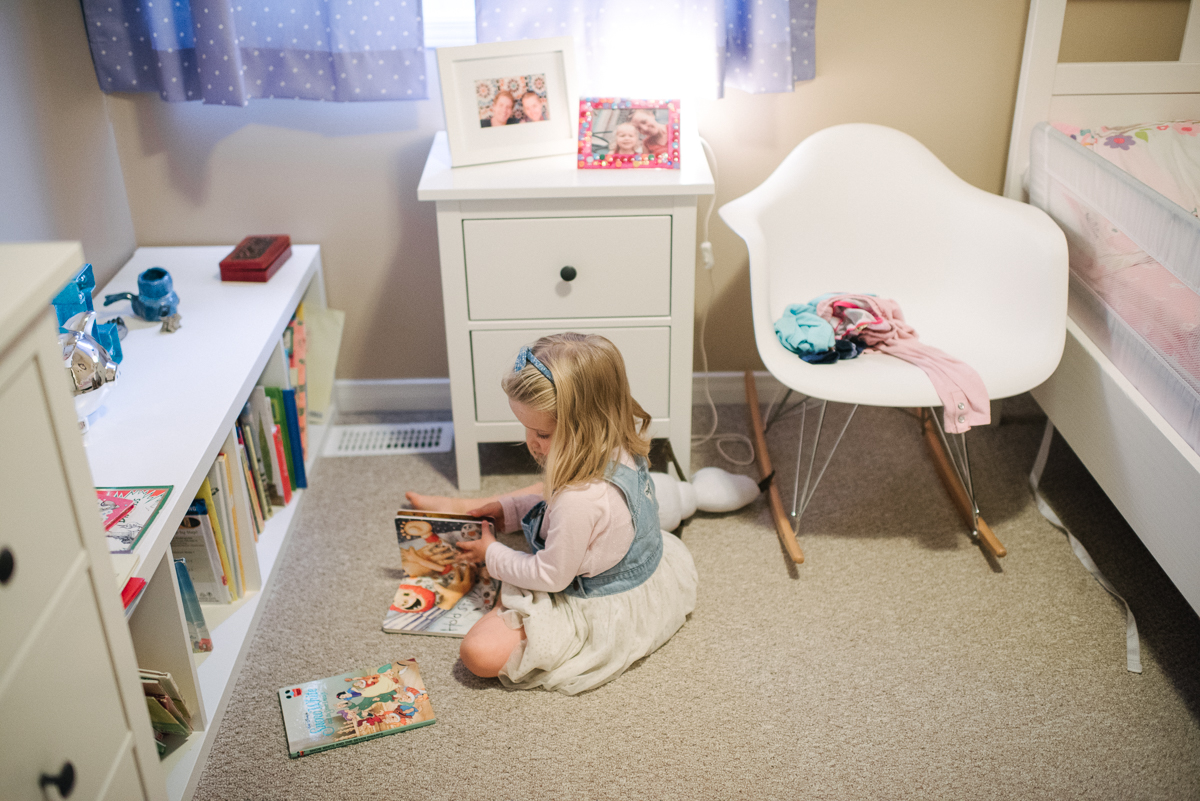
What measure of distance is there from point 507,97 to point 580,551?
0.96 m

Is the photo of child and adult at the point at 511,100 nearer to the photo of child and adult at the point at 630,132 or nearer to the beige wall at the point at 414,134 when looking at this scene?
the photo of child and adult at the point at 630,132

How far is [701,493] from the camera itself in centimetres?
204

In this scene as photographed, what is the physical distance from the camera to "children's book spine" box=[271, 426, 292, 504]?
1.97 metres

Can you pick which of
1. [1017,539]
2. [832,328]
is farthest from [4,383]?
[1017,539]

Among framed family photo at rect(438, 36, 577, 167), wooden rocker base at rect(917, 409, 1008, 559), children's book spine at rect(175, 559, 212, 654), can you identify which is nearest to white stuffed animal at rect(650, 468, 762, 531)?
wooden rocker base at rect(917, 409, 1008, 559)

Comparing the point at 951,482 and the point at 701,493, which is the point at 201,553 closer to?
the point at 701,493

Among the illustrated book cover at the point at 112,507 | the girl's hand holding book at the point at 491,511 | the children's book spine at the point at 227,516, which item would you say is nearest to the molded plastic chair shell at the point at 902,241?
the girl's hand holding book at the point at 491,511

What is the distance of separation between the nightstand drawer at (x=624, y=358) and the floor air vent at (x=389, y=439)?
30 centimetres

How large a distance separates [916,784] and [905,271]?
1.15 metres

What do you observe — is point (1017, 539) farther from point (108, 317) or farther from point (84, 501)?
point (108, 317)

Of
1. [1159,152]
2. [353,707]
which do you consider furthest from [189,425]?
[1159,152]

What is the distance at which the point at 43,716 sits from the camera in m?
0.86

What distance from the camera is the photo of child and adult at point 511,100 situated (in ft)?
6.40

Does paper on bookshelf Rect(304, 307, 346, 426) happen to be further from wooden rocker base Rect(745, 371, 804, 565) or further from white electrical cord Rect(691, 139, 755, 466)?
wooden rocker base Rect(745, 371, 804, 565)
